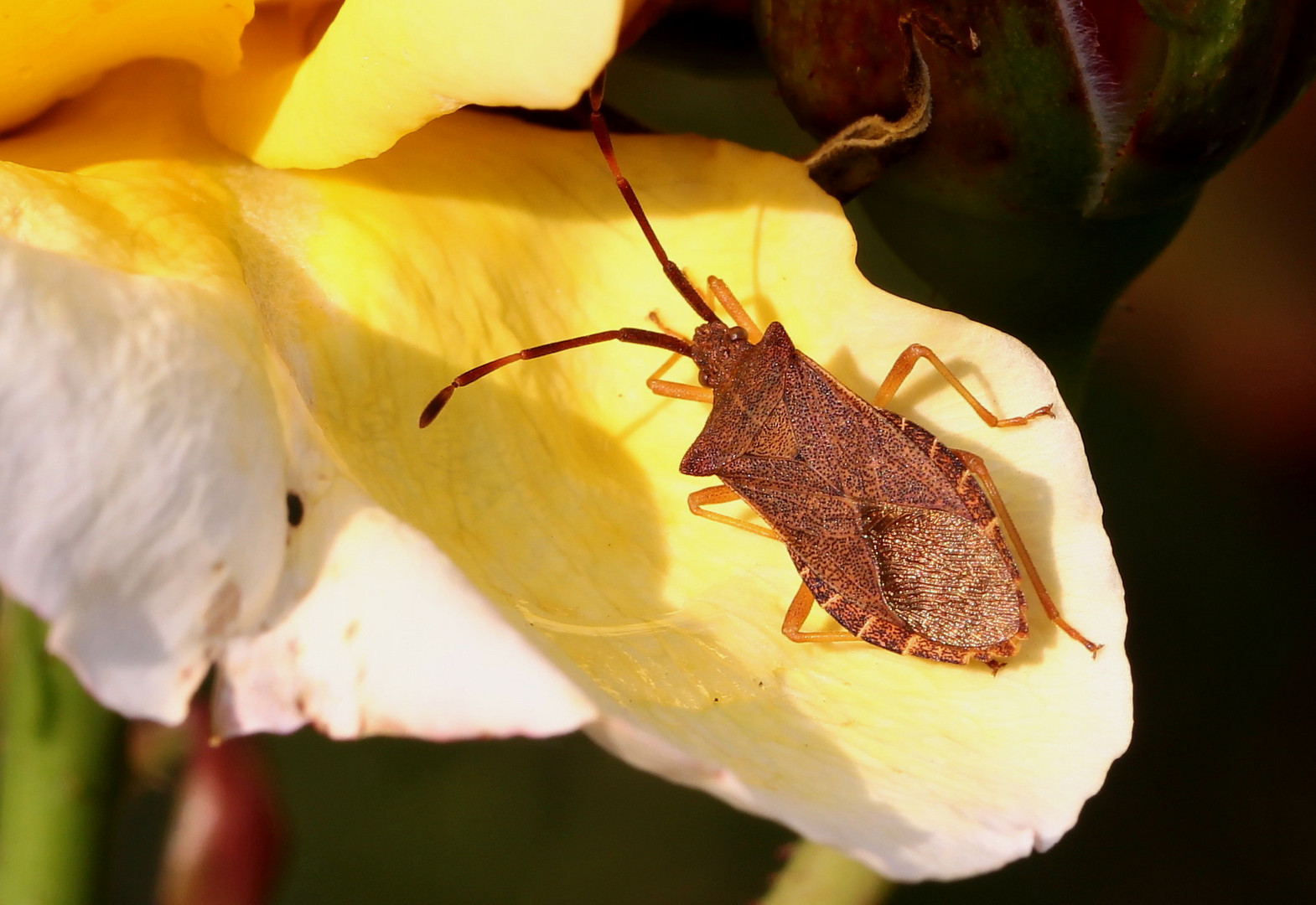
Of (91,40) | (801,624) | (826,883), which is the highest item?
(91,40)

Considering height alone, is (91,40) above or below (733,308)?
above

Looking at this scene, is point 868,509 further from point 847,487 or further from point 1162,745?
point 1162,745

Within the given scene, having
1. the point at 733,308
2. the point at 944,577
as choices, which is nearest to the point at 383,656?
the point at 733,308

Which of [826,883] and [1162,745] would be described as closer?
[826,883]

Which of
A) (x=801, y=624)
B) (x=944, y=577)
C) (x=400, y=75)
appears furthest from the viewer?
(x=944, y=577)

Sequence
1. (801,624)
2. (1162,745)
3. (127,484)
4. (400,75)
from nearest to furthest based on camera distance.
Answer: (127,484), (400,75), (801,624), (1162,745)

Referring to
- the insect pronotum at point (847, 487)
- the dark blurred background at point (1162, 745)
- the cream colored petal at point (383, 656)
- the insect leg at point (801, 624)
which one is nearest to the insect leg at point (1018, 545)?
the insect pronotum at point (847, 487)

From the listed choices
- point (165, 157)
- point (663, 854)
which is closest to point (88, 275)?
point (165, 157)

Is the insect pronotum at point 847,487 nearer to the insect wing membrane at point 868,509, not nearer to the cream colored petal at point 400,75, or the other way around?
the insect wing membrane at point 868,509
